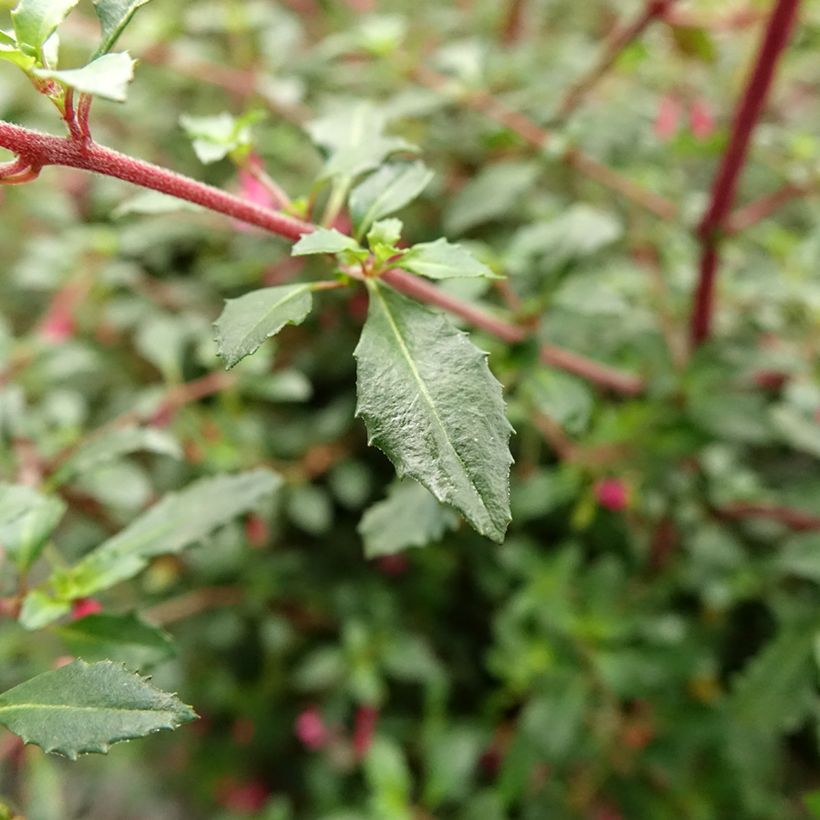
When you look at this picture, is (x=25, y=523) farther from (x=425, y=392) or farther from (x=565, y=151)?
(x=565, y=151)

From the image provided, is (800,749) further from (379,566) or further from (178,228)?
(178,228)

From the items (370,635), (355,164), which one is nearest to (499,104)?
(355,164)

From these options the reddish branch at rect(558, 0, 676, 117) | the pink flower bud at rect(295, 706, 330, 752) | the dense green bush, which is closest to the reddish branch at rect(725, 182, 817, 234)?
the dense green bush

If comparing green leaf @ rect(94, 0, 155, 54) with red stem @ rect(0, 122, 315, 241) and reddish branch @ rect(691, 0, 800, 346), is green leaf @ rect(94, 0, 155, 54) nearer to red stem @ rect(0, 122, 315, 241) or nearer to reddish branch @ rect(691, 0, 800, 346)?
red stem @ rect(0, 122, 315, 241)

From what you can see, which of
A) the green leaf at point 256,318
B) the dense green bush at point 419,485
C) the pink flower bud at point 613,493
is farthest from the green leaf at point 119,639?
the pink flower bud at point 613,493

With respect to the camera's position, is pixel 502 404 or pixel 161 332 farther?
pixel 161 332

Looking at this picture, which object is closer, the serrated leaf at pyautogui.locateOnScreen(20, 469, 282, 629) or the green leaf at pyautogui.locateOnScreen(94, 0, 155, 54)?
the green leaf at pyautogui.locateOnScreen(94, 0, 155, 54)
